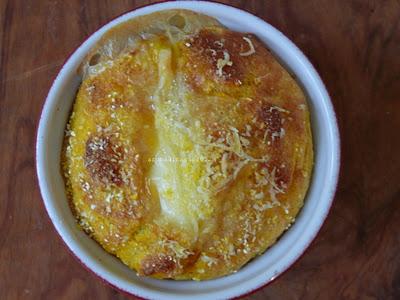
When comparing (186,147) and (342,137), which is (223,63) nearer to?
(186,147)

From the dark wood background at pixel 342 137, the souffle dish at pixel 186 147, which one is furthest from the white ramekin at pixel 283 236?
the dark wood background at pixel 342 137

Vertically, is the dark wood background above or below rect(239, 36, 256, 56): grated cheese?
below

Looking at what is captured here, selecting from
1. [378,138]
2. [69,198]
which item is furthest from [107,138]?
[378,138]

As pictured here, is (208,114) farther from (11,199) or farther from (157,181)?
(11,199)

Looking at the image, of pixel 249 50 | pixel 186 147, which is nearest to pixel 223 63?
pixel 249 50

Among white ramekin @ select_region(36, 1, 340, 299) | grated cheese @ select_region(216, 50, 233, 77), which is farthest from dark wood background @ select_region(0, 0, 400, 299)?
grated cheese @ select_region(216, 50, 233, 77)

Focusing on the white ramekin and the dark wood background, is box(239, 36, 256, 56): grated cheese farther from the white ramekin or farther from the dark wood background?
the dark wood background
